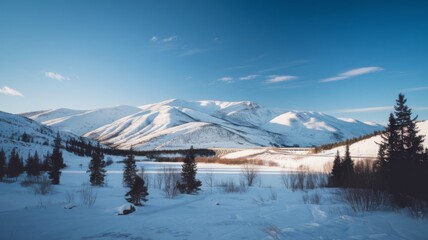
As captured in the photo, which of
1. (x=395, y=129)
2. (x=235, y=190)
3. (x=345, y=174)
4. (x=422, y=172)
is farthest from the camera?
(x=345, y=174)

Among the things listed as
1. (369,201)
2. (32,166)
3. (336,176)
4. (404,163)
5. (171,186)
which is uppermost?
(404,163)

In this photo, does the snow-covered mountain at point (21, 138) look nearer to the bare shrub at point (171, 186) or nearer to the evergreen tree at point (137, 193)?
the bare shrub at point (171, 186)

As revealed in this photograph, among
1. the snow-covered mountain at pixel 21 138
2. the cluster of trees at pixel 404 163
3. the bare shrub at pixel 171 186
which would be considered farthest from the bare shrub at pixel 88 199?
the snow-covered mountain at pixel 21 138

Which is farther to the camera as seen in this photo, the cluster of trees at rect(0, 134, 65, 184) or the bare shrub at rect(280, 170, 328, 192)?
the cluster of trees at rect(0, 134, 65, 184)

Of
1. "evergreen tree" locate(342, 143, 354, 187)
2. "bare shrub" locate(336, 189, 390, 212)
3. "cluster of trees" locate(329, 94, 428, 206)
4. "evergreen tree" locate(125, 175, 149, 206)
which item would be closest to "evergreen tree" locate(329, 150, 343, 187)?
"evergreen tree" locate(342, 143, 354, 187)

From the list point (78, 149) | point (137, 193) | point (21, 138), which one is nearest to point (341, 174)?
point (137, 193)

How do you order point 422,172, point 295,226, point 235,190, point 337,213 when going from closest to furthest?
point 295,226 < point 337,213 < point 422,172 < point 235,190

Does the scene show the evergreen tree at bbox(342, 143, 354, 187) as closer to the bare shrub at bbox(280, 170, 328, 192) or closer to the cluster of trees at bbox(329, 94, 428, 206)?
the bare shrub at bbox(280, 170, 328, 192)

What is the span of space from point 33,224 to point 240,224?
8.72 m

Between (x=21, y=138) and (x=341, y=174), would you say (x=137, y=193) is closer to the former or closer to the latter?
(x=341, y=174)

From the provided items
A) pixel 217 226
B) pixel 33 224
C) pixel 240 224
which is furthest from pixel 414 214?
pixel 33 224

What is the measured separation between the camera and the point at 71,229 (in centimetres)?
992

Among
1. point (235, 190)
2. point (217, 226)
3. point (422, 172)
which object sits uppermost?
point (422, 172)

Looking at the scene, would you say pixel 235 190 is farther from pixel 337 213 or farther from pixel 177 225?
pixel 177 225
